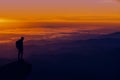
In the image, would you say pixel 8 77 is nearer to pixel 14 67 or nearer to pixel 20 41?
pixel 14 67

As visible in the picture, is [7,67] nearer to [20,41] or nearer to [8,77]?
[8,77]

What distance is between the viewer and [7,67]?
38.0 metres

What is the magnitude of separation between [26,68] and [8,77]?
2.50 m

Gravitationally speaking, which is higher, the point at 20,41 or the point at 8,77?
the point at 20,41

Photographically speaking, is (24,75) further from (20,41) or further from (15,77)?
(20,41)

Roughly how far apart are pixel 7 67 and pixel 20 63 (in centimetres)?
149

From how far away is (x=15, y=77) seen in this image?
38.4 meters

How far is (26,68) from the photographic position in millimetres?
39625

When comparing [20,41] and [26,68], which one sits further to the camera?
[26,68]

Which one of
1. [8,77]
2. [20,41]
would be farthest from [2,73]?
[20,41]

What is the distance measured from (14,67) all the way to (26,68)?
2.05m

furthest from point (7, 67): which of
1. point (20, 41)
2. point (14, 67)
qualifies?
point (20, 41)

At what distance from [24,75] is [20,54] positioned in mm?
2605

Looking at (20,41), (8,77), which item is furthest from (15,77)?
(20,41)
